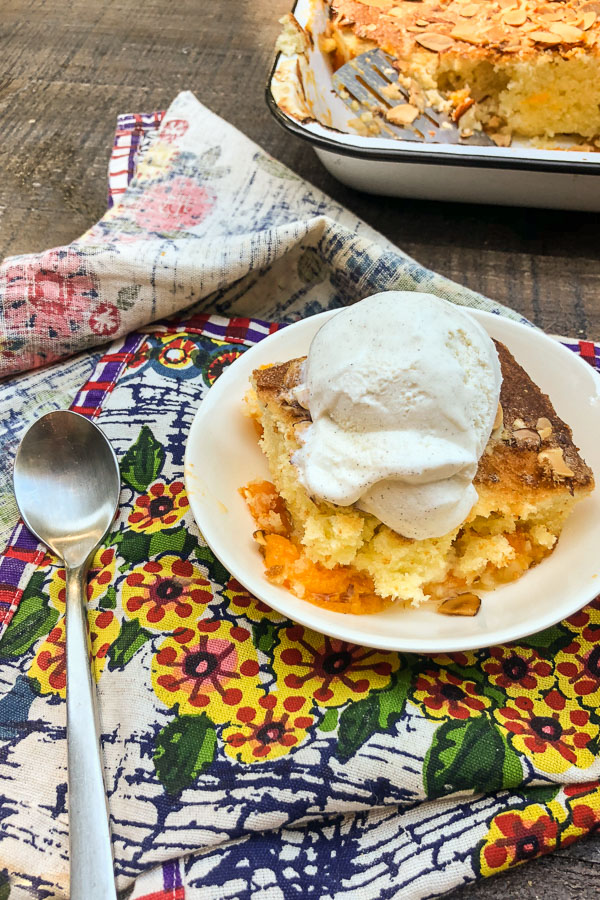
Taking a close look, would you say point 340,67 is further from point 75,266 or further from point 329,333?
point 329,333

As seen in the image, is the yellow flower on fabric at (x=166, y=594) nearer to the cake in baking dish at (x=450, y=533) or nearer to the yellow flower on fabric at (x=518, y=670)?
the cake in baking dish at (x=450, y=533)

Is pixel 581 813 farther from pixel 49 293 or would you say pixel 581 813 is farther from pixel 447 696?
pixel 49 293

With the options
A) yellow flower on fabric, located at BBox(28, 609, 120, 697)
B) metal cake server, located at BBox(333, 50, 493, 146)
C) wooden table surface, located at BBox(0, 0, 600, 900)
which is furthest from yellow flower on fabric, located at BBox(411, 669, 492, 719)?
metal cake server, located at BBox(333, 50, 493, 146)

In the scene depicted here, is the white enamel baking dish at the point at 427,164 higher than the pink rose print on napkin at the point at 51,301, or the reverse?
the white enamel baking dish at the point at 427,164

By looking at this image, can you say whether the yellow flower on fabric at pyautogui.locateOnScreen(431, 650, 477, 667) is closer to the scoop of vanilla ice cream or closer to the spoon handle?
the scoop of vanilla ice cream

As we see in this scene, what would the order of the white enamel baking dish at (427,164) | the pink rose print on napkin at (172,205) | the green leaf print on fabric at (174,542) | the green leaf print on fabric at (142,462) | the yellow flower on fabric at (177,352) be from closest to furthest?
the green leaf print on fabric at (174,542)
the green leaf print on fabric at (142,462)
the yellow flower on fabric at (177,352)
the white enamel baking dish at (427,164)
the pink rose print on napkin at (172,205)

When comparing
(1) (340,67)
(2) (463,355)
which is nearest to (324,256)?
(2) (463,355)

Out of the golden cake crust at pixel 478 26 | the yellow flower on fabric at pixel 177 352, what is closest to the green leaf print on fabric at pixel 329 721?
the yellow flower on fabric at pixel 177 352
